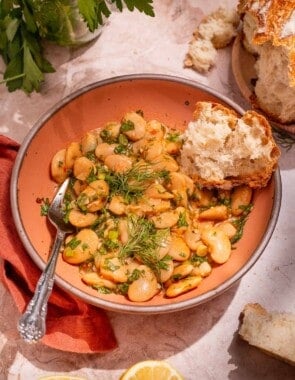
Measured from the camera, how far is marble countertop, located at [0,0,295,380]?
121cm

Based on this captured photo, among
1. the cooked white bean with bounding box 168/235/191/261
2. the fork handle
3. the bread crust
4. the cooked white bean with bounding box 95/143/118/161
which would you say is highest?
the bread crust

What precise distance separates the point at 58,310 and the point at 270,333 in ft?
1.29

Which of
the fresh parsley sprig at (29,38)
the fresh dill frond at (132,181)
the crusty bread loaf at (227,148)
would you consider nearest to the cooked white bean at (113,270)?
the fresh dill frond at (132,181)

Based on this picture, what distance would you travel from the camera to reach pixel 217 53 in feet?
4.81

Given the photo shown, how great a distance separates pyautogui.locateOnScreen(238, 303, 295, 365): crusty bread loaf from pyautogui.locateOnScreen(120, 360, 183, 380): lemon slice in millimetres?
162

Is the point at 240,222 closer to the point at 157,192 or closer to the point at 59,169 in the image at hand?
the point at 157,192

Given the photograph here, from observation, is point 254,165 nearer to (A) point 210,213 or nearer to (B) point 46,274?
(A) point 210,213

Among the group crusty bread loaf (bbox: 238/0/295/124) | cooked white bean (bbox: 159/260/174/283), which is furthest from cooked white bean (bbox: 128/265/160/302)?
crusty bread loaf (bbox: 238/0/295/124)

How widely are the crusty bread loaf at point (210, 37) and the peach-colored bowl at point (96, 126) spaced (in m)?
0.16

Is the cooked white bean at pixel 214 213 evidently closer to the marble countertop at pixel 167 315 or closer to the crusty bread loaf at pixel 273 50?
the marble countertop at pixel 167 315

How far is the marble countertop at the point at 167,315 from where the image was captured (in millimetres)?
1213

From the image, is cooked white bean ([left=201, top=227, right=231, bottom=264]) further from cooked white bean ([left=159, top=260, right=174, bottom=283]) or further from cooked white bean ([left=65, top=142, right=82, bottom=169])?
cooked white bean ([left=65, top=142, right=82, bottom=169])

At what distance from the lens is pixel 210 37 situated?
145 cm

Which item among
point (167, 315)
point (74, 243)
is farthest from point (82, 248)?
point (167, 315)
